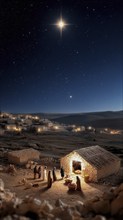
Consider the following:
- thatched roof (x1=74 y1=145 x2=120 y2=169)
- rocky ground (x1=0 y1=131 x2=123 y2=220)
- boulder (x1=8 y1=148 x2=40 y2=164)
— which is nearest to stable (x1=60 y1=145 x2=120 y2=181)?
thatched roof (x1=74 y1=145 x2=120 y2=169)

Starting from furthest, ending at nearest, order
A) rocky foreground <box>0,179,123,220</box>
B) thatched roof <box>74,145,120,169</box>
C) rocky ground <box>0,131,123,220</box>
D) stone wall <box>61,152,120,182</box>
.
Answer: thatched roof <box>74,145,120,169</box>
stone wall <box>61,152,120,182</box>
rocky ground <box>0,131,123,220</box>
rocky foreground <box>0,179,123,220</box>

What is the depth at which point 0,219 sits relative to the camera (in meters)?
9.30

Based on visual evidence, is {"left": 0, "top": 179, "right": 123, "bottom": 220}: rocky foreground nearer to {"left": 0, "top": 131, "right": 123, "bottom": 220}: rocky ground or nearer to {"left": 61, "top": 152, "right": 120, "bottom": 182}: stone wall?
{"left": 0, "top": 131, "right": 123, "bottom": 220}: rocky ground

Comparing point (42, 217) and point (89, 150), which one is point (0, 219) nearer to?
point (42, 217)

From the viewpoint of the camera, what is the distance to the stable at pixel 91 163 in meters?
24.7

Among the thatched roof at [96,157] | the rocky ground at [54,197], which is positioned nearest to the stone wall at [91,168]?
the thatched roof at [96,157]

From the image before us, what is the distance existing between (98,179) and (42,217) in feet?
50.9

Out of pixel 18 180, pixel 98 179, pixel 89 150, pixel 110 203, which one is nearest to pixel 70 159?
pixel 89 150

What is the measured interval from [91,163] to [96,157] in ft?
5.68

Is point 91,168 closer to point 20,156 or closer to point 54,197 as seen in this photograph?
point 54,197

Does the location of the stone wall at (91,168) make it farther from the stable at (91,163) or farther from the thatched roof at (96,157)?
the thatched roof at (96,157)

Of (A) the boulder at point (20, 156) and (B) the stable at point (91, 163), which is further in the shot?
(A) the boulder at point (20, 156)

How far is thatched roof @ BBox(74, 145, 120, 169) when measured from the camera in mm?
25297

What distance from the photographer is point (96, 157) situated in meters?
26.5
